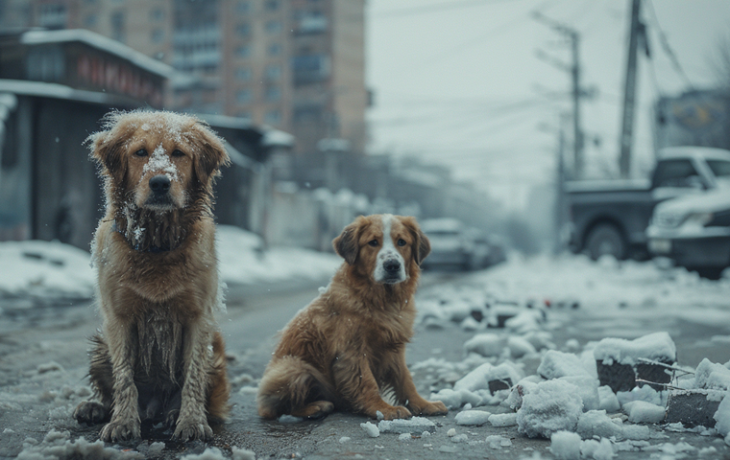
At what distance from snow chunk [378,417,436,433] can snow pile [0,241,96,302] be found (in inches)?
292

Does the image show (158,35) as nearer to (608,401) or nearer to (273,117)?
(273,117)

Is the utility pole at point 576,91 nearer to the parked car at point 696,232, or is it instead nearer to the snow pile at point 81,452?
the parked car at point 696,232

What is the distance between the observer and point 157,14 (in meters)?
59.0

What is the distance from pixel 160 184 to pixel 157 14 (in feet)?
206

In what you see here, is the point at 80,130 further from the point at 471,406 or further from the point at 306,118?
the point at 306,118

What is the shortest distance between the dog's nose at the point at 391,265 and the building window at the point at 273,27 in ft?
193

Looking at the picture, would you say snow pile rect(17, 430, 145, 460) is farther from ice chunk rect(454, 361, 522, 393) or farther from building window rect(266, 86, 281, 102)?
building window rect(266, 86, 281, 102)

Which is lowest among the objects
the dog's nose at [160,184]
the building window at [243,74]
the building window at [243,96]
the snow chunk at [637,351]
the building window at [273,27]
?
the snow chunk at [637,351]

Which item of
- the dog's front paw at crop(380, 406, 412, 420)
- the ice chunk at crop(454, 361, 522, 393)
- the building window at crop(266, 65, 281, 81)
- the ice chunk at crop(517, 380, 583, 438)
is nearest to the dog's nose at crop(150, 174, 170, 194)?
the dog's front paw at crop(380, 406, 412, 420)

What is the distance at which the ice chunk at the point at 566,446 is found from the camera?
2.59m

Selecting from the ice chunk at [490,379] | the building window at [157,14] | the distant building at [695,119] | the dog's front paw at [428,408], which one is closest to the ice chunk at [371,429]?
the dog's front paw at [428,408]

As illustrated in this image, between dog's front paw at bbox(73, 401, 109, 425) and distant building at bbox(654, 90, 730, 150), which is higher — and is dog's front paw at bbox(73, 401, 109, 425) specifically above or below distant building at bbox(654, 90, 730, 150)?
below

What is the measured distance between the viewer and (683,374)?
12.0 ft

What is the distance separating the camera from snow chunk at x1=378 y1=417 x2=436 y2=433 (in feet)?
10.5
